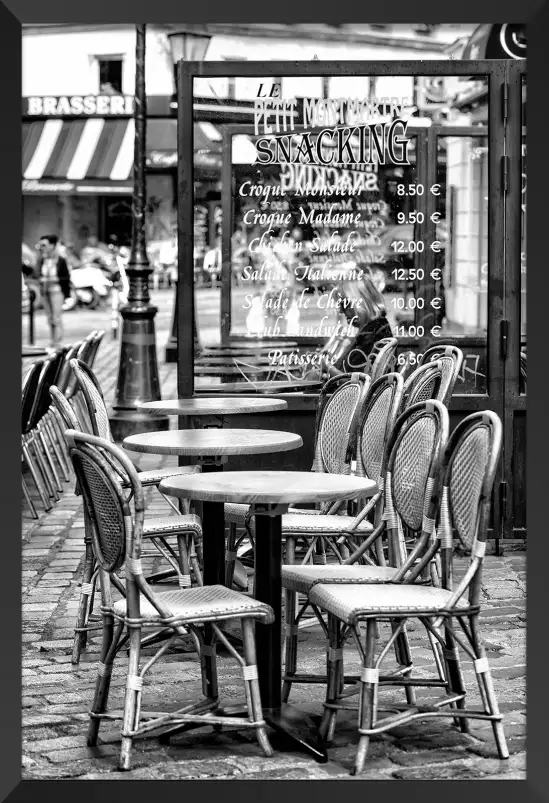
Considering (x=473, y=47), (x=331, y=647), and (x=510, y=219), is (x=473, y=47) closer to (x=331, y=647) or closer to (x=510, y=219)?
(x=510, y=219)

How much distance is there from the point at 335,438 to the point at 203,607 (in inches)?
88.4

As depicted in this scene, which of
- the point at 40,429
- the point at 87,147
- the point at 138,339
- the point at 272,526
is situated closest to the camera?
the point at 272,526

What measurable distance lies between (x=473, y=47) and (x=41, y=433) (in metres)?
6.88

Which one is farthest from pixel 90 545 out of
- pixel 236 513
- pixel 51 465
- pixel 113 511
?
pixel 51 465

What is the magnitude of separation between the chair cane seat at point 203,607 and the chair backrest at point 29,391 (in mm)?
4511

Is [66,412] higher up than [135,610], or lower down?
higher up

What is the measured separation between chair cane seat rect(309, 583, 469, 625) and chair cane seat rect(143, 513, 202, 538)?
49.0 inches

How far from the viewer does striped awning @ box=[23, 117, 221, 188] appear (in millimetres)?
37094

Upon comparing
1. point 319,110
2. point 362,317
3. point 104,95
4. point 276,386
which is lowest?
point 276,386

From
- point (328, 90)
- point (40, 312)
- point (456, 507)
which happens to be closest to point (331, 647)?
point (456, 507)

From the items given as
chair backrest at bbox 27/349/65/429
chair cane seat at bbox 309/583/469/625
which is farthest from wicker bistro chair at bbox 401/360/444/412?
chair backrest at bbox 27/349/65/429

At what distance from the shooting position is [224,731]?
484 cm

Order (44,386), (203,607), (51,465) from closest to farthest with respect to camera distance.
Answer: (203,607), (44,386), (51,465)

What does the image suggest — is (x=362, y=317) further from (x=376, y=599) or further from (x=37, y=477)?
(x=376, y=599)
